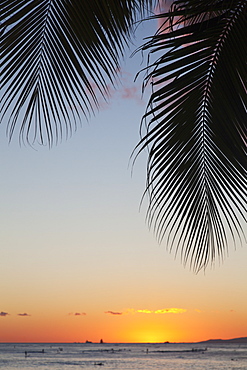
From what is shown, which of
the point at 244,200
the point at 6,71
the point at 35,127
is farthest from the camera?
the point at 244,200

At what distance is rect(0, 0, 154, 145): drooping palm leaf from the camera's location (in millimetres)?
1910

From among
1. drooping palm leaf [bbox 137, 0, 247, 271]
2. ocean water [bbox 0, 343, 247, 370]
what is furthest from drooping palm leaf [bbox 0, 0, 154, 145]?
ocean water [bbox 0, 343, 247, 370]

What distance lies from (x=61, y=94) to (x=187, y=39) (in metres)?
0.56

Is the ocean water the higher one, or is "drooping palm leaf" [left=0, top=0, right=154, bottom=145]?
the ocean water

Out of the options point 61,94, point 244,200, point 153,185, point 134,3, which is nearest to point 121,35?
point 134,3

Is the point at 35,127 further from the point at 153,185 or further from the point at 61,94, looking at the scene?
the point at 153,185

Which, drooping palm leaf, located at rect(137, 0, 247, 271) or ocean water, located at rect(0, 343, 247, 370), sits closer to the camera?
drooping palm leaf, located at rect(137, 0, 247, 271)

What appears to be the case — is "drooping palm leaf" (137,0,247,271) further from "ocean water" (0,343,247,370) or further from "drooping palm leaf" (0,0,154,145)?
"ocean water" (0,343,247,370)

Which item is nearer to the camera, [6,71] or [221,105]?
[6,71]

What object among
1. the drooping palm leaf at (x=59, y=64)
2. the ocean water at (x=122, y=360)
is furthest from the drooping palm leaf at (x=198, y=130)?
the ocean water at (x=122, y=360)

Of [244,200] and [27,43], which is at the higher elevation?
[27,43]

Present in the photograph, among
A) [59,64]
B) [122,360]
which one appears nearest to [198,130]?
[59,64]

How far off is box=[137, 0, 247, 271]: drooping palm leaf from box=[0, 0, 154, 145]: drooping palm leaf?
0.22 meters

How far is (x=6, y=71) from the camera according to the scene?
6.15 feet
